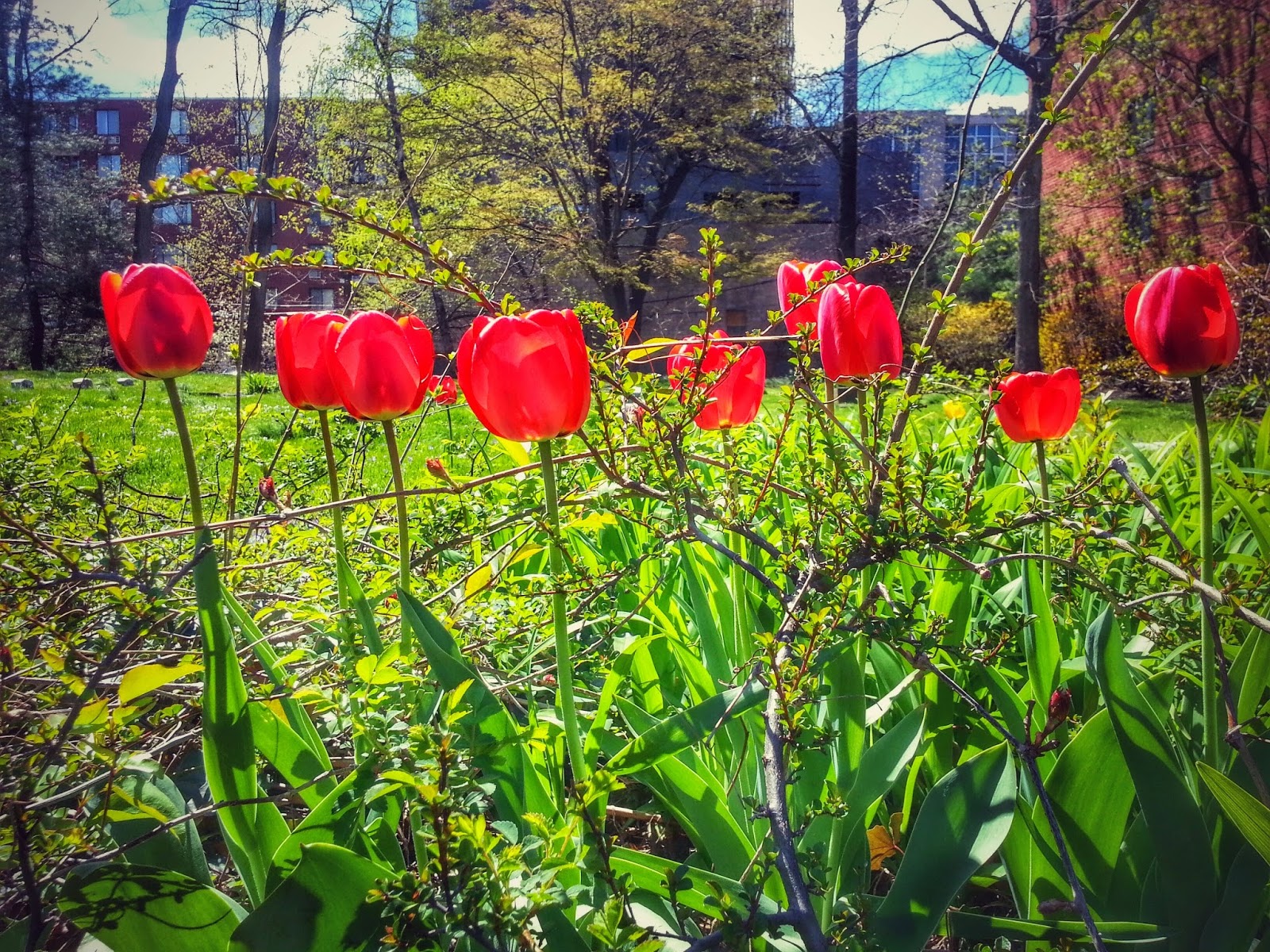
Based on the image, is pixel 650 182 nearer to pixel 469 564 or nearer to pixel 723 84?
pixel 723 84

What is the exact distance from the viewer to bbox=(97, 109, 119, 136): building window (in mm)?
12148

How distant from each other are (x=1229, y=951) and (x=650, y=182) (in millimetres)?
18202

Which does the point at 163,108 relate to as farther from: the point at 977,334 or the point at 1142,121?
the point at 977,334

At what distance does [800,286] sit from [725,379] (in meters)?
0.18

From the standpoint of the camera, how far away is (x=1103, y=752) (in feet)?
2.73

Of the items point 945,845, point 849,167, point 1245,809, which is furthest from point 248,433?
point 849,167

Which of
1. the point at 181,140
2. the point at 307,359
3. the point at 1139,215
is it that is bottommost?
the point at 307,359

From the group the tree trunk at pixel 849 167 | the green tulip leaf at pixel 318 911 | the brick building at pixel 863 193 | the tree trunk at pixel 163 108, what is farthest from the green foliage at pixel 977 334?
the green tulip leaf at pixel 318 911

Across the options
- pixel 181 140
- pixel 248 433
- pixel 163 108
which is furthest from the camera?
pixel 181 140

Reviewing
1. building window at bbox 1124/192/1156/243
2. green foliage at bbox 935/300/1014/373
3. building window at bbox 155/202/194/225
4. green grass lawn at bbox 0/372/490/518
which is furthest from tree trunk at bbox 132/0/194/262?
green foliage at bbox 935/300/1014/373

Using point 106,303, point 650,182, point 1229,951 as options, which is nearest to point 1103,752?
point 1229,951

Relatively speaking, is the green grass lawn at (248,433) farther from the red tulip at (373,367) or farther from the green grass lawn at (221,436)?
the red tulip at (373,367)

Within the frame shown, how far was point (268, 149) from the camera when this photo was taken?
1.84 metres

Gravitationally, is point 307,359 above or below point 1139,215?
below
